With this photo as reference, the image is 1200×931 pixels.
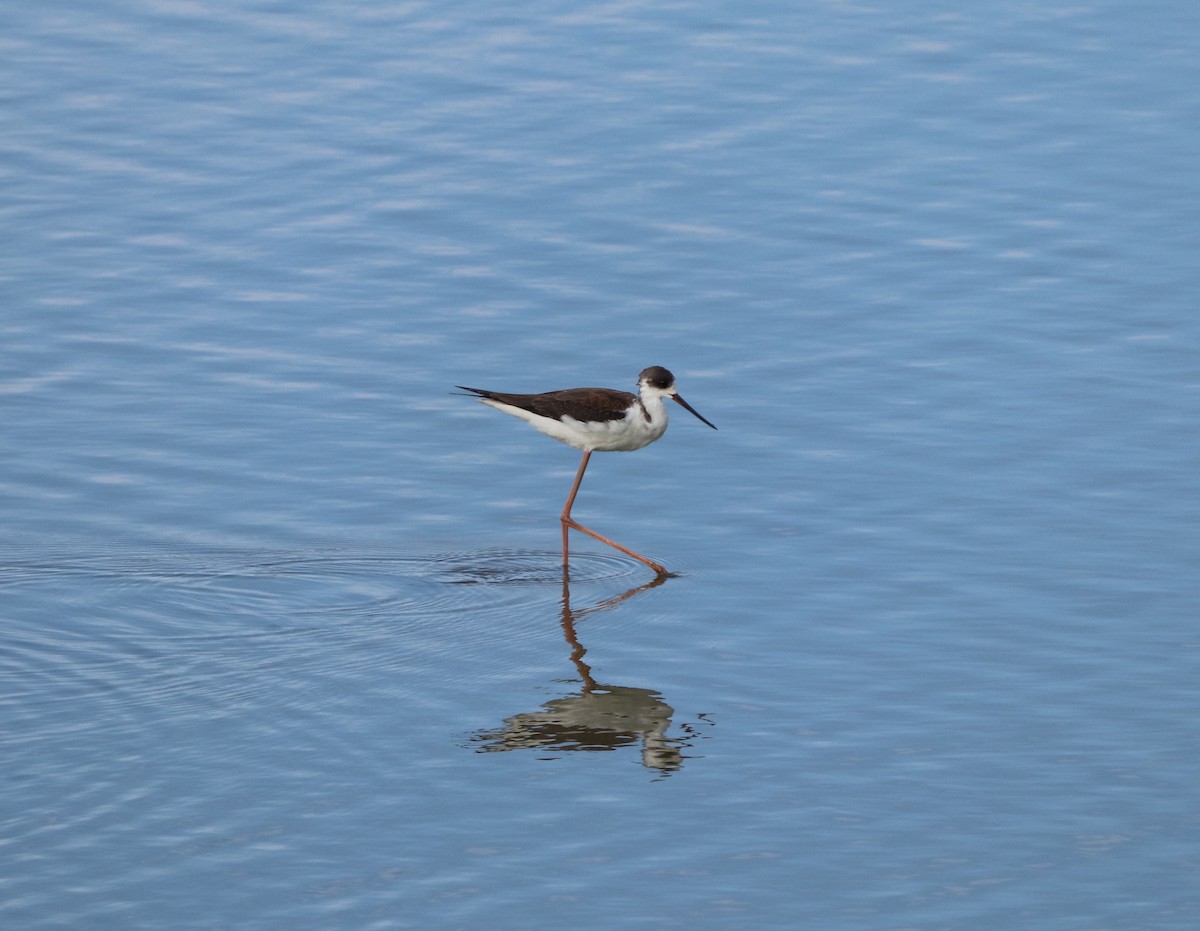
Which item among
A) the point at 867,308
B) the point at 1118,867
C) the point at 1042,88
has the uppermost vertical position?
the point at 1042,88

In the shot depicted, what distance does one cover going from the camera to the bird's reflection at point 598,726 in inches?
352

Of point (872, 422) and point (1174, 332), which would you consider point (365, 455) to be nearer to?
point (872, 422)

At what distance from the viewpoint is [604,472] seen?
13.2m

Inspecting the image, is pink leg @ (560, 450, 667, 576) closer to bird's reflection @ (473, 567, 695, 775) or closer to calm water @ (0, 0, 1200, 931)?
calm water @ (0, 0, 1200, 931)

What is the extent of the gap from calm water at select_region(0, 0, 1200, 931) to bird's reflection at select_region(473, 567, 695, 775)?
0.04 meters

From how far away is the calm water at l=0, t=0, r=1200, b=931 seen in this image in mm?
8008

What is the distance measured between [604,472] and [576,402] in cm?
135

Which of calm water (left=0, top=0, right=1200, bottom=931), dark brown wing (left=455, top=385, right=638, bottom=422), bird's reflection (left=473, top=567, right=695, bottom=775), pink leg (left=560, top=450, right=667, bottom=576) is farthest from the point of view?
dark brown wing (left=455, top=385, right=638, bottom=422)

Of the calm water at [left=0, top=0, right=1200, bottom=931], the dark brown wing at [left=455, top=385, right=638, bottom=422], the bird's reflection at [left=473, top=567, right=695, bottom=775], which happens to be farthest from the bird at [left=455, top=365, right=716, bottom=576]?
the bird's reflection at [left=473, top=567, right=695, bottom=775]

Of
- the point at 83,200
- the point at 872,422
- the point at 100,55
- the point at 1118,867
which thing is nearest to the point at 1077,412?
the point at 872,422

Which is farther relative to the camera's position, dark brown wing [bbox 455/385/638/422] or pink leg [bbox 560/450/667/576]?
dark brown wing [bbox 455/385/638/422]

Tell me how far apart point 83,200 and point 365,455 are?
5.84m

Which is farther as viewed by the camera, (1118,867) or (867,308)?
(867,308)

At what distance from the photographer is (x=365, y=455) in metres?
12.9
